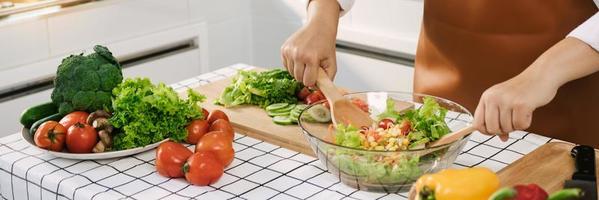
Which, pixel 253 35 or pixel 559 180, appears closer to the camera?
pixel 559 180

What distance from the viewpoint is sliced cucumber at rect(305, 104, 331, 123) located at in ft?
6.06

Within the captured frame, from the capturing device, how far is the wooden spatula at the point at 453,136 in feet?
5.34

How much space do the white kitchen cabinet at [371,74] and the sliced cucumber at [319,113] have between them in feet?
5.12

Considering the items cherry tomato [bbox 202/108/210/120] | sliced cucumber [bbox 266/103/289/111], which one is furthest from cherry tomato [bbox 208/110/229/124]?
sliced cucumber [bbox 266/103/289/111]

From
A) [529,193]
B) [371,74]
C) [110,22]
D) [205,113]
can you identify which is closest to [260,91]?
[205,113]

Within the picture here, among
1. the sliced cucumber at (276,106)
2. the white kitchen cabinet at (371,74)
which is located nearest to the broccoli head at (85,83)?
the sliced cucumber at (276,106)

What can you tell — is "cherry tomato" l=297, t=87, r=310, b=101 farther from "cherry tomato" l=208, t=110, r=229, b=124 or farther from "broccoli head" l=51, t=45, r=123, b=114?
"broccoli head" l=51, t=45, r=123, b=114

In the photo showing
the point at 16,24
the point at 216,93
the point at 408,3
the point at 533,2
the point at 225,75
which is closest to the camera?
the point at 533,2

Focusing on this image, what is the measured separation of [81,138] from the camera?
5.83ft

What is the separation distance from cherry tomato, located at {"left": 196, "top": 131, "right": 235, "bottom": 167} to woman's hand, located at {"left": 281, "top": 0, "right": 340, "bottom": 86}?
26 cm

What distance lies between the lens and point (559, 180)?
163 cm

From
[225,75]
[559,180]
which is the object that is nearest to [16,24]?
[225,75]

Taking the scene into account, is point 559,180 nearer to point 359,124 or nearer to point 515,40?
point 359,124

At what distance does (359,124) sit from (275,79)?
367 mm
